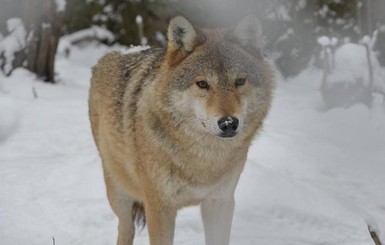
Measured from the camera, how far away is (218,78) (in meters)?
3.75

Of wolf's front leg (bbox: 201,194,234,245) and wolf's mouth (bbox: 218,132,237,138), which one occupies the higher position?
wolf's mouth (bbox: 218,132,237,138)

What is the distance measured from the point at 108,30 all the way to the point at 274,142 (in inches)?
263

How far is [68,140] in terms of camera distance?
764cm

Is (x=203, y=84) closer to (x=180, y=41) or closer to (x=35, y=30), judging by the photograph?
(x=180, y=41)

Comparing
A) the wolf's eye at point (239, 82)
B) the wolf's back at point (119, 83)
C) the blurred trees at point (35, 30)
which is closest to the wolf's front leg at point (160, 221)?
the wolf's back at point (119, 83)

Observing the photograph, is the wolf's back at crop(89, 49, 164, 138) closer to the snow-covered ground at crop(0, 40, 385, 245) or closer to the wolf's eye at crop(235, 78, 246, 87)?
the wolf's eye at crop(235, 78, 246, 87)

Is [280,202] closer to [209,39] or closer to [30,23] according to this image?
[209,39]

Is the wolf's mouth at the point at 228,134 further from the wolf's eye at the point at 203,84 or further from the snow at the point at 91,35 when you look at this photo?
the snow at the point at 91,35

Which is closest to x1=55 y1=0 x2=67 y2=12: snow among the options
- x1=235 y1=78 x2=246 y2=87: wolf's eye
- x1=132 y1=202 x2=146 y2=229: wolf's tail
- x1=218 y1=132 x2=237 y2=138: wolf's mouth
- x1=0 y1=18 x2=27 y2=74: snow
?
x1=0 y1=18 x2=27 y2=74: snow

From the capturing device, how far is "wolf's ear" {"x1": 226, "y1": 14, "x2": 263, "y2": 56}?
3.97 meters

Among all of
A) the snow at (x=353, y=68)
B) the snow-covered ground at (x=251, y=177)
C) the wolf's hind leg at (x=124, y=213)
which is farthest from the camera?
the snow at (x=353, y=68)

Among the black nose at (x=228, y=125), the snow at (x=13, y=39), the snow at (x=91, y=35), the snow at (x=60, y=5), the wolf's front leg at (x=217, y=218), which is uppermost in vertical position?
the black nose at (x=228, y=125)

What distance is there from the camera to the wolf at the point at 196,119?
3.74 meters

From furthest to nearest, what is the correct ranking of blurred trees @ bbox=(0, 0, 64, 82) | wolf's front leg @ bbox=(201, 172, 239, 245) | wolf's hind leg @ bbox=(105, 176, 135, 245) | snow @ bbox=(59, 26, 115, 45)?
snow @ bbox=(59, 26, 115, 45) → blurred trees @ bbox=(0, 0, 64, 82) → wolf's hind leg @ bbox=(105, 176, 135, 245) → wolf's front leg @ bbox=(201, 172, 239, 245)
